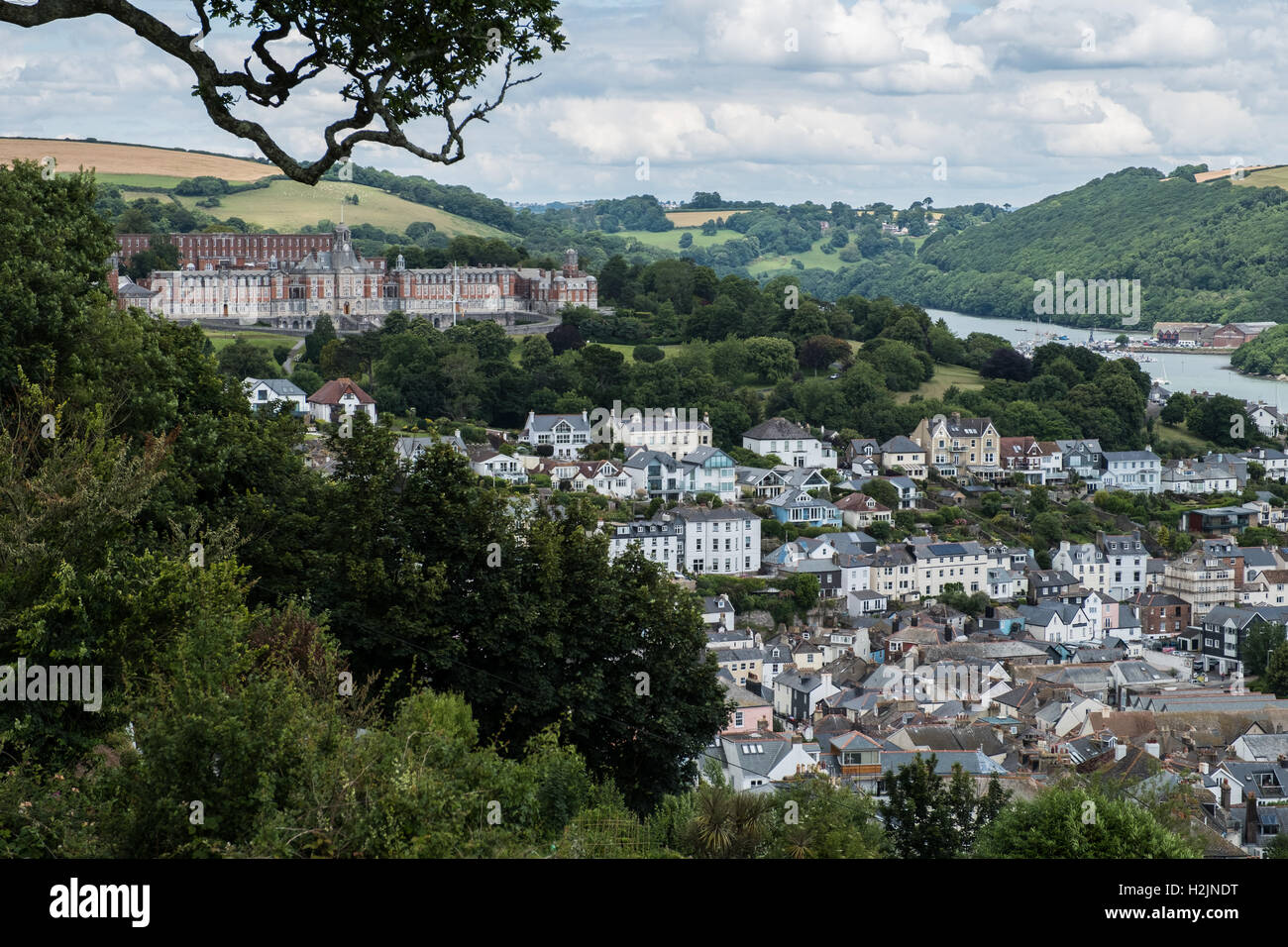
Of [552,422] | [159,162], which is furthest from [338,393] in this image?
[159,162]

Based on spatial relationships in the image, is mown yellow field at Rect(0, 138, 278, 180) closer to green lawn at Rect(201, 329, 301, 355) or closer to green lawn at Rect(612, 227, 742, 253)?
green lawn at Rect(201, 329, 301, 355)

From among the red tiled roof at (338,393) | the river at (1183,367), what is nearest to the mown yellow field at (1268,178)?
the river at (1183,367)

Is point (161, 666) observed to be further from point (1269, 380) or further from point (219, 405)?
point (1269, 380)

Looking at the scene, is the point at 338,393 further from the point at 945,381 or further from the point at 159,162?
the point at 159,162

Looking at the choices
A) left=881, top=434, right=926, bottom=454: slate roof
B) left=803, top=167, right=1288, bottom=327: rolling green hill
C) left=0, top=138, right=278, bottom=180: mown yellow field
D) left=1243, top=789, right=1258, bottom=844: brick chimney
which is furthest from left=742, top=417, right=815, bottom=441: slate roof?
left=0, top=138, right=278, bottom=180: mown yellow field

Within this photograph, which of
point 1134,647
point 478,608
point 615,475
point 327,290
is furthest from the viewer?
point 327,290

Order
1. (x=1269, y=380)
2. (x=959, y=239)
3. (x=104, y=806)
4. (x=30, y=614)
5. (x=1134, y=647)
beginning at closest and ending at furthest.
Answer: (x=104, y=806) < (x=30, y=614) < (x=1134, y=647) < (x=1269, y=380) < (x=959, y=239)
